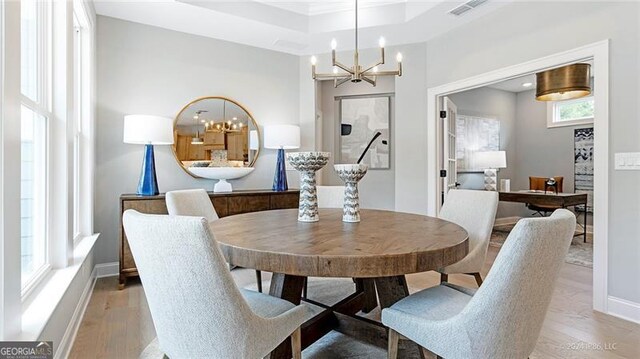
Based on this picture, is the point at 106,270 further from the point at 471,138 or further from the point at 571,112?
the point at 571,112

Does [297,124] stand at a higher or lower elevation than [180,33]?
lower

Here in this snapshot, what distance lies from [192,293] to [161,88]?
3189 millimetres

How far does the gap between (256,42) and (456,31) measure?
2223 mm

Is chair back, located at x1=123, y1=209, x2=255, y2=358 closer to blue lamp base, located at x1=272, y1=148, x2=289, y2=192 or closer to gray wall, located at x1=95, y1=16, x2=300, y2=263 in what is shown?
gray wall, located at x1=95, y1=16, x2=300, y2=263

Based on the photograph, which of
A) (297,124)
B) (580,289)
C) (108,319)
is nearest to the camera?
(108,319)

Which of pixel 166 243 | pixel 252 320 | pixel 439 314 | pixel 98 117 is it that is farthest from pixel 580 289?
pixel 98 117

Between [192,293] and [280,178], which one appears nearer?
[192,293]

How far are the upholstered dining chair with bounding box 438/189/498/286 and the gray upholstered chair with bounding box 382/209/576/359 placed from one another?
0.88 m

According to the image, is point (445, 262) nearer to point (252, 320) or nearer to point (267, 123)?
point (252, 320)

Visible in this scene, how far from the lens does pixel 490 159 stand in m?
5.95

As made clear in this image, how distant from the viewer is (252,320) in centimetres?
111

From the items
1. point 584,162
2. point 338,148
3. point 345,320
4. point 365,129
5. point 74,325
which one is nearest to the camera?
point 345,320

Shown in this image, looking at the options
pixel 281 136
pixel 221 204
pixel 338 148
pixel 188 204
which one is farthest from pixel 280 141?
pixel 338 148

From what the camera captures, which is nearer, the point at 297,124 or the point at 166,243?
the point at 166,243
